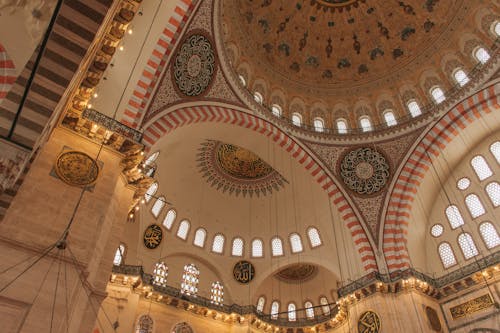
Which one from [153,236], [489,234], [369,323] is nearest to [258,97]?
[153,236]

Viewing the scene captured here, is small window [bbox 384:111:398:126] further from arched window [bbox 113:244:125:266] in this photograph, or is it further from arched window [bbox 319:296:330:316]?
arched window [bbox 113:244:125:266]

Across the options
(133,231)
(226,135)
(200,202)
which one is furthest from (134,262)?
(226,135)

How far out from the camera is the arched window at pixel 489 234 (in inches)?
431

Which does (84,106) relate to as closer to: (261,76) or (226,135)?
(226,135)

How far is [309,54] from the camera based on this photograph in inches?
583

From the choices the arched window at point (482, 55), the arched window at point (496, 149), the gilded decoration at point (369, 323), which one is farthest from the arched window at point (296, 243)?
the arched window at point (482, 55)

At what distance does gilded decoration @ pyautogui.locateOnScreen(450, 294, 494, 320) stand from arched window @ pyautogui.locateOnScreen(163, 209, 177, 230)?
9503 mm

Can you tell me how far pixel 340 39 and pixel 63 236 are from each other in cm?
1268

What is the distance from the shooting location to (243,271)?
13.9 meters

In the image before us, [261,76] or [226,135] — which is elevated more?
[261,76]

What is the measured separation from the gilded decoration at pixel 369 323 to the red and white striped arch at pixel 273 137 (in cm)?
136

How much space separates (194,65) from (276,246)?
771cm

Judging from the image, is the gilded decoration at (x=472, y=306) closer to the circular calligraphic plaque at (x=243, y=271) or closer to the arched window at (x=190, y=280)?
the circular calligraphic plaque at (x=243, y=271)

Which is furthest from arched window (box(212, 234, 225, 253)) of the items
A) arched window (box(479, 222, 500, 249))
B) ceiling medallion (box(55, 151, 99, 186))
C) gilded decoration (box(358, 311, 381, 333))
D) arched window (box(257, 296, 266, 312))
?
arched window (box(479, 222, 500, 249))
